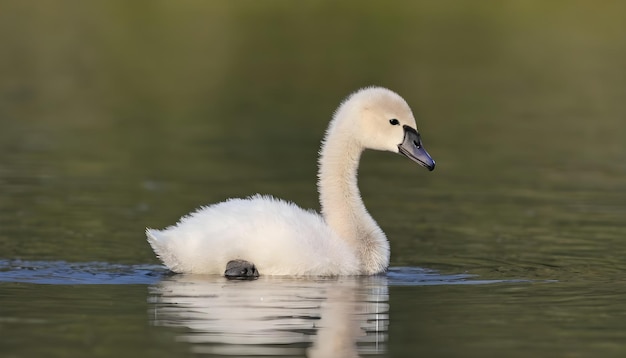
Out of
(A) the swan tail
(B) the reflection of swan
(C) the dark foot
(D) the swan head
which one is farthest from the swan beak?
(A) the swan tail

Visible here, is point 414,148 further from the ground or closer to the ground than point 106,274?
further from the ground

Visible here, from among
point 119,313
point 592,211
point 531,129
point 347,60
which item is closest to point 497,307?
point 119,313

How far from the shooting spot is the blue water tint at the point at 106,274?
11648mm

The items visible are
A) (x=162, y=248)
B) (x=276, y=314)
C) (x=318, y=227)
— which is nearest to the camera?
(x=276, y=314)

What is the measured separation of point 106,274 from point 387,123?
2570mm

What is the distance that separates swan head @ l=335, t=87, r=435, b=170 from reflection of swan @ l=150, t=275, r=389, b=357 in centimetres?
111

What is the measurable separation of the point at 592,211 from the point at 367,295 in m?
5.10

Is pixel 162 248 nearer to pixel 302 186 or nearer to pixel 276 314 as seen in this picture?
pixel 276 314

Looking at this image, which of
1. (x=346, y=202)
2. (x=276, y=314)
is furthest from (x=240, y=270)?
(x=346, y=202)

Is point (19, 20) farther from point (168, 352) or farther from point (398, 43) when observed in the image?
point (168, 352)

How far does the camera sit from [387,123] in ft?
41.4

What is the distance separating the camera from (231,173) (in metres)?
18.3

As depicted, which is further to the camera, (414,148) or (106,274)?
(414,148)

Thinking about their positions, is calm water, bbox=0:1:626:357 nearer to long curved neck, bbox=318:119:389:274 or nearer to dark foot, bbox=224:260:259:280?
dark foot, bbox=224:260:259:280
